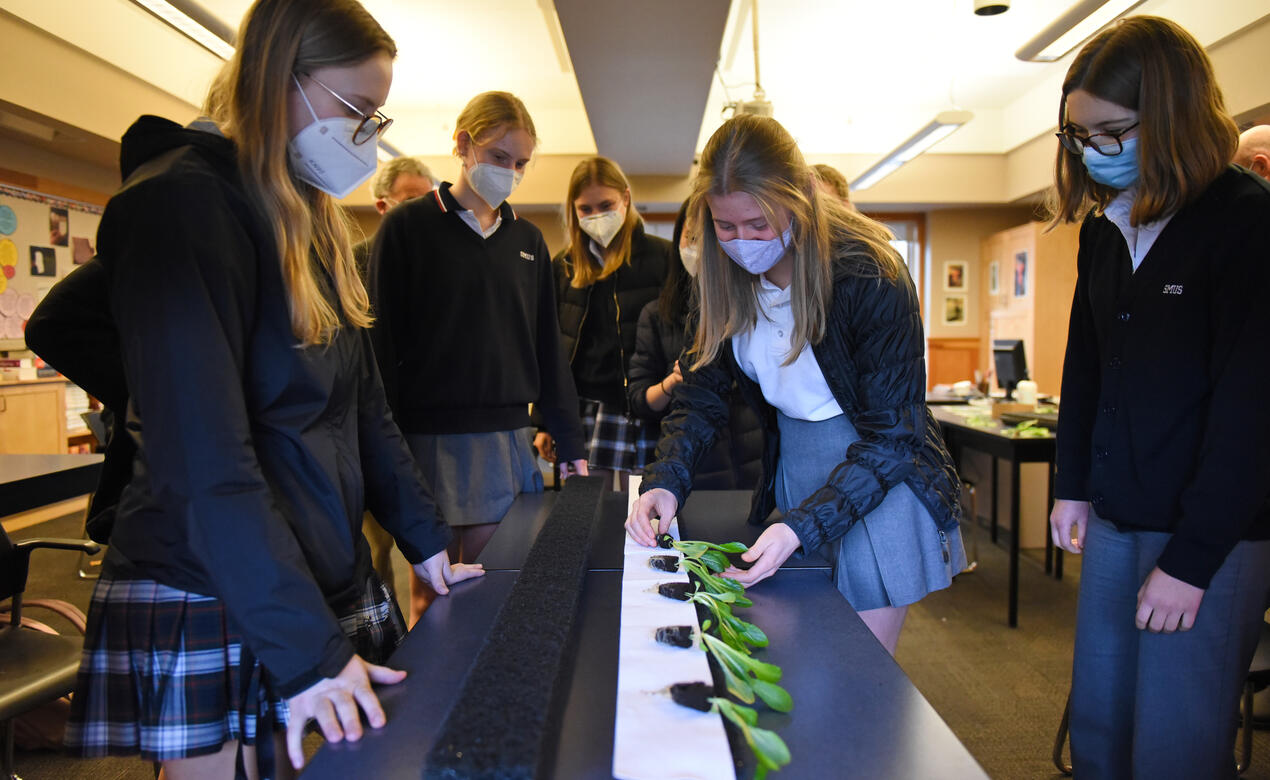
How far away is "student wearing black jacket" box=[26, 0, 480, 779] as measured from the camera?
78 cm

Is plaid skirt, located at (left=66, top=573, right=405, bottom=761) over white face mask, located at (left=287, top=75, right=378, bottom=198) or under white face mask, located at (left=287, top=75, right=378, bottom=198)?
under

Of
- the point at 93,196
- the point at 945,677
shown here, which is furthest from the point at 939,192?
the point at 93,196

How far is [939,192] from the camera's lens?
7.61 metres

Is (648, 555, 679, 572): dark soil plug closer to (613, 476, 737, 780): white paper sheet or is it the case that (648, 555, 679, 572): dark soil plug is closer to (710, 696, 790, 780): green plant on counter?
(613, 476, 737, 780): white paper sheet

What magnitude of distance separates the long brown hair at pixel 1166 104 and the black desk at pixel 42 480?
2682 mm

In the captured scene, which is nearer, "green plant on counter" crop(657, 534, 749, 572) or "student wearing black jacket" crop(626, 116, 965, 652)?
"green plant on counter" crop(657, 534, 749, 572)

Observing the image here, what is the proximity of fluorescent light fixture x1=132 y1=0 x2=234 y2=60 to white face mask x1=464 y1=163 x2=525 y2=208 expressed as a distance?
1.17 m

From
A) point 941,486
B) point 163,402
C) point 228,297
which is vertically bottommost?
point 941,486

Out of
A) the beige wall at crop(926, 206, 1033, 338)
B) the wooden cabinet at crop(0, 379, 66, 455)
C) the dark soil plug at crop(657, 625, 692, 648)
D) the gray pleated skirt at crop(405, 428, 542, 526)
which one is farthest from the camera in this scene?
the beige wall at crop(926, 206, 1033, 338)

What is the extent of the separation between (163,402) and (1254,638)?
60.4 inches

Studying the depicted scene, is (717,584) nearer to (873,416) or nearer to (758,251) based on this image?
(873,416)

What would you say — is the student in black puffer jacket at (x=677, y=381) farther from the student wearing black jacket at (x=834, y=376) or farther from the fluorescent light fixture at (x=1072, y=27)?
the fluorescent light fixture at (x=1072, y=27)

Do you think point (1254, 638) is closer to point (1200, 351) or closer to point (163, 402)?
point (1200, 351)

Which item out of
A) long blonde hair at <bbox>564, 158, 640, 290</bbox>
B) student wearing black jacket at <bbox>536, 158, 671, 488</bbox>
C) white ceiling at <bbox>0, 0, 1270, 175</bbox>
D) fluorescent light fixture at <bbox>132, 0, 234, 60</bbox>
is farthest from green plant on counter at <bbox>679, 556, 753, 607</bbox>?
white ceiling at <bbox>0, 0, 1270, 175</bbox>
